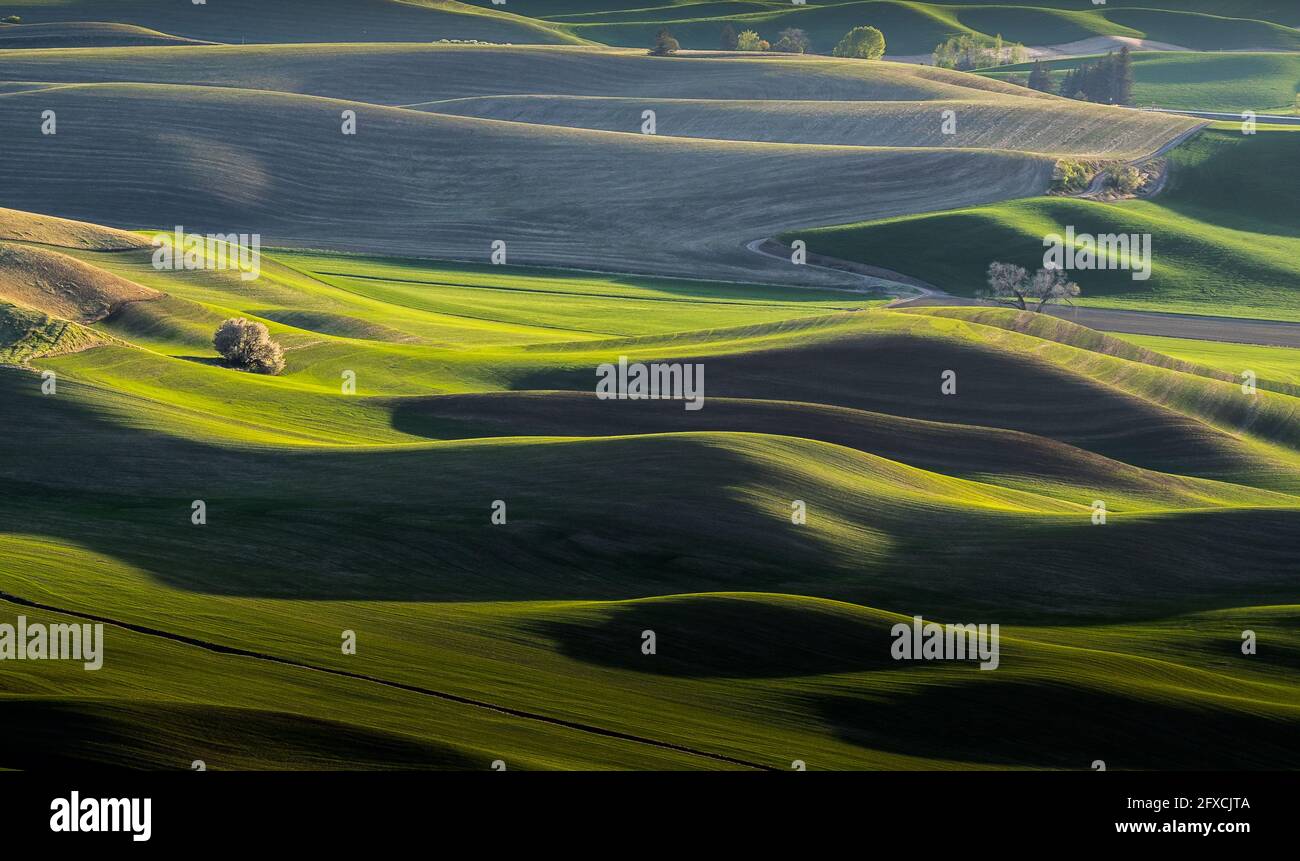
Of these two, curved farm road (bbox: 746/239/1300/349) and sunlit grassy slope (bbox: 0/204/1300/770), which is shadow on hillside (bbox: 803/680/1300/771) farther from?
curved farm road (bbox: 746/239/1300/349)

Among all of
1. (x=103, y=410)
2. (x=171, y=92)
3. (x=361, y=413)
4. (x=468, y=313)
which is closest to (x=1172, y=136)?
(x=468, y=313)

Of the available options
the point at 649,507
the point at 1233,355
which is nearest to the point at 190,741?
the point at 649,507

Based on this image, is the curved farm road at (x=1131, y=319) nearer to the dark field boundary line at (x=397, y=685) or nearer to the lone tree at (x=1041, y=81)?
the dark field boundary line at (x=397, y=685)

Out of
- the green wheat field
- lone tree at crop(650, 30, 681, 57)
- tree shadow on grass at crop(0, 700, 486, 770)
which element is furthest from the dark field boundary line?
lone tree at crop(650, 30, 681, 57)

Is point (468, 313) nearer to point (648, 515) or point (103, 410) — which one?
point (103, 410)

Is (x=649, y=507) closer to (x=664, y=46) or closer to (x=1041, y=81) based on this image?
Result: (x=664, y=46)
